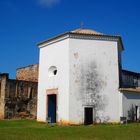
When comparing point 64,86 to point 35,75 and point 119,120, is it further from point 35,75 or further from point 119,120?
point 35,75

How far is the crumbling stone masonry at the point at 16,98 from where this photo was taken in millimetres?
33469

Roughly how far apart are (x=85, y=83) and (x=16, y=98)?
12.1 m

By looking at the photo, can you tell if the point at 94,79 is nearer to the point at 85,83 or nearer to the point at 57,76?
the point at 85,83

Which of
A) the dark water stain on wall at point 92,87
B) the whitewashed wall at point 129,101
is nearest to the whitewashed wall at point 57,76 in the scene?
the dark water stain on wall at point 92,87

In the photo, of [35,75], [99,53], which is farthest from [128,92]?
[35,75]

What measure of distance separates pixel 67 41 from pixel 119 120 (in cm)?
807

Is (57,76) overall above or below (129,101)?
above

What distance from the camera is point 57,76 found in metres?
26.1

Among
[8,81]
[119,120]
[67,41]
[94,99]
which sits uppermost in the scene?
[67,41]

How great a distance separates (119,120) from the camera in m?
25.4

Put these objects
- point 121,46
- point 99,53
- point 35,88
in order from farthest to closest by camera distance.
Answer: point 35,88, point 121,46, point 99,53

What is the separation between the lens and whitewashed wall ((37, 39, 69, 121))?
2494cm

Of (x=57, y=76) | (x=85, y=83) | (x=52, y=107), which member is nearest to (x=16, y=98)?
(x=52, y=107)

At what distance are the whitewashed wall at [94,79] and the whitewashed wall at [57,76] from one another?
0.49 metres
